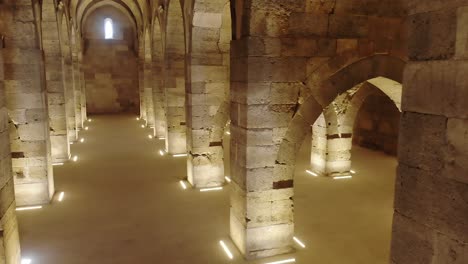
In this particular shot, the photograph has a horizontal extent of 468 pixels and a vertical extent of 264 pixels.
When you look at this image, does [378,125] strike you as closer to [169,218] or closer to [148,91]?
[169,218]

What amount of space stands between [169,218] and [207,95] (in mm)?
2702

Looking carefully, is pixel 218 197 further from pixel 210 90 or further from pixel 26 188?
pixel 26 188

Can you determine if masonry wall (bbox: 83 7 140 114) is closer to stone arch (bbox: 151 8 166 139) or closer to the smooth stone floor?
stone arch (bbox: 151 8 166 139)

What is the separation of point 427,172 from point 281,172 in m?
2.82

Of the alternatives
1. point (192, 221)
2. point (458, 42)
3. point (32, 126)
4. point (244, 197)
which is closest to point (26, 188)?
point (32, 126)

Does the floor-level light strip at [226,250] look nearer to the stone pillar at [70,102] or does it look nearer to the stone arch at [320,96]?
the stone arch at [320,96]

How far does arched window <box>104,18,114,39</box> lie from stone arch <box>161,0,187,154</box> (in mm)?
13101

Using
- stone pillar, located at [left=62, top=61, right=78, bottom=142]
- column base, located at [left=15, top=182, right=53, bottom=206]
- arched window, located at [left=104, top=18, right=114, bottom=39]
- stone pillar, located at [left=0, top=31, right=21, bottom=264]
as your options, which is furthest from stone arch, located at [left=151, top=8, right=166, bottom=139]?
arched window, located at [left=104, top=18, right=114, bottom=39]

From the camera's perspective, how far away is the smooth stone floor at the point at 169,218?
5180mm

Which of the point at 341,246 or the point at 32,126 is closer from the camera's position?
the point at 341,246

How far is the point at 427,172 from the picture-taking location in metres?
2.26

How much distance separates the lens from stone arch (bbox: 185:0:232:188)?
7.48m

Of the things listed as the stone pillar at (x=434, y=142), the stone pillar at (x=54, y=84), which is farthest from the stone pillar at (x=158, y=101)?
the stone pillar at (x=434, y=142)

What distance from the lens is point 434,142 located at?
2.20m
